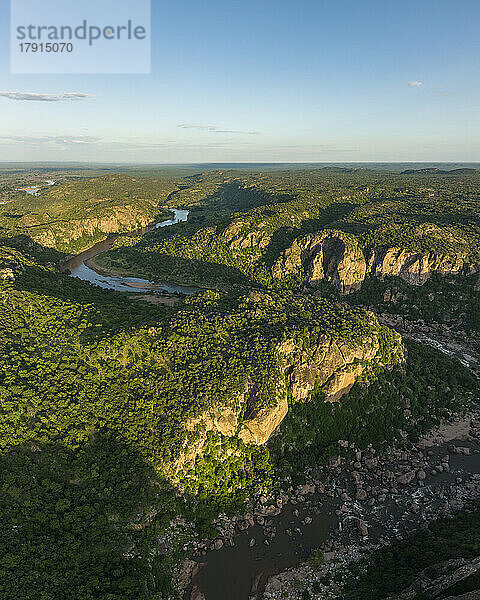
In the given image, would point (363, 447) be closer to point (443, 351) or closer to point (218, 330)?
point (218, 330)

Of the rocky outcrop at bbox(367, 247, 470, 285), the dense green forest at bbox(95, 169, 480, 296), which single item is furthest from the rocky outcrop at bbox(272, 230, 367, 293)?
the dense green forest at bbox(95, 169, 480, 296)

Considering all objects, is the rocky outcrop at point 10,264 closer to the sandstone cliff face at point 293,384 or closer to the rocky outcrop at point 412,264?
the sandstone cliff face at point 293,384

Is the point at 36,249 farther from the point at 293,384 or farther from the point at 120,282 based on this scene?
the point at 293,384

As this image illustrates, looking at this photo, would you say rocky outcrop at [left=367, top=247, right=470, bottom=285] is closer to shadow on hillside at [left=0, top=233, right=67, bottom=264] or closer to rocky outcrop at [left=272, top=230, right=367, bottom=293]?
rocky outcrop at [left=272, top=230, right=367, bottom=293]

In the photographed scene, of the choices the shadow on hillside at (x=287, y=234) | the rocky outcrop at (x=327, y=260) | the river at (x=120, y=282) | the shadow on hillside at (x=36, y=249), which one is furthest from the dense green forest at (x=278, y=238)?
the shadow on hillside at (x=36, y=249)

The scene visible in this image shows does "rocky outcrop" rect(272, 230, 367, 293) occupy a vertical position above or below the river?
above
